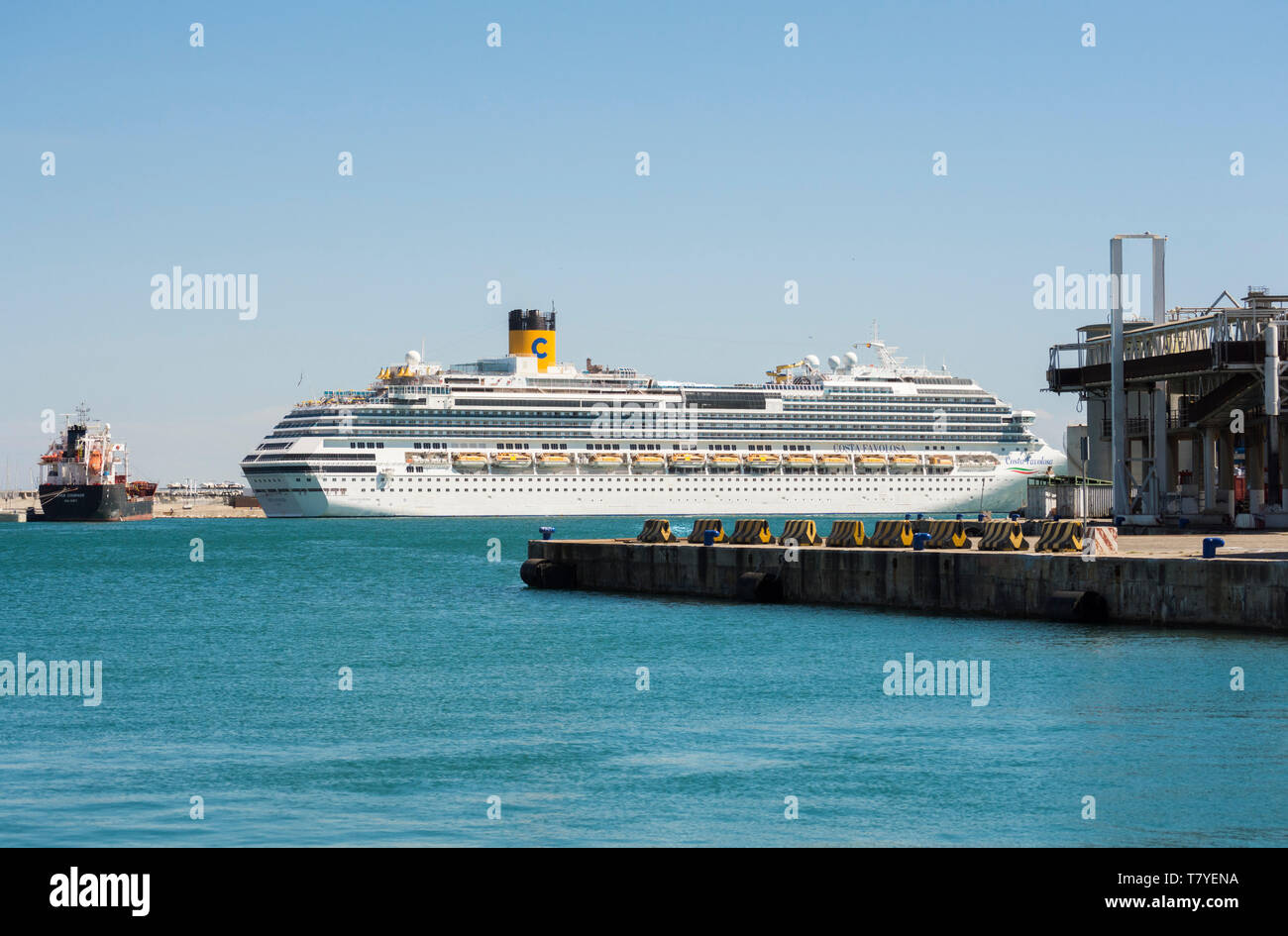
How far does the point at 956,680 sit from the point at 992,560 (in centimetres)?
1044

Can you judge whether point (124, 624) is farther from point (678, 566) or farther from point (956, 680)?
point (956, 680)

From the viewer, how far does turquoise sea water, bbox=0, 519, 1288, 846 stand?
16.7 meters

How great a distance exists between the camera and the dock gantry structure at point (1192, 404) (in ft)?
138

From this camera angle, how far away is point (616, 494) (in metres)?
121

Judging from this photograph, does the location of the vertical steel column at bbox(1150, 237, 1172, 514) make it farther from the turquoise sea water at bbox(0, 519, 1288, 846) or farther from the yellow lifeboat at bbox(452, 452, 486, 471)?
the yellow lifeboat at bbox(452, 452, 486, 471)

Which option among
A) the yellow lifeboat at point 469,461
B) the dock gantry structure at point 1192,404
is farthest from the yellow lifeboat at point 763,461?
the dock gantry structure at point 1192,404

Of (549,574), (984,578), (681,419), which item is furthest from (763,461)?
(984,578)

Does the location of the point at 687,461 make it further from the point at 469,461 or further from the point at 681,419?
the point at 469,461

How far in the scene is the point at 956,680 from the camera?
26.6m

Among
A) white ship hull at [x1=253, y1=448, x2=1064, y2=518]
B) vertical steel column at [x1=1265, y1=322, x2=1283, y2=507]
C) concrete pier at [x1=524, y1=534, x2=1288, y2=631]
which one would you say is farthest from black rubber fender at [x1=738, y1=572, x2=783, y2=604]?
white ship hull at [x1=253, y1=448, x2=1064, y2=518]

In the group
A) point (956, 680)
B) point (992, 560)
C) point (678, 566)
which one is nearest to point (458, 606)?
point (678, 566)

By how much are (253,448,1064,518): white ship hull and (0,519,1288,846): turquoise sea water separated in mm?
75969
